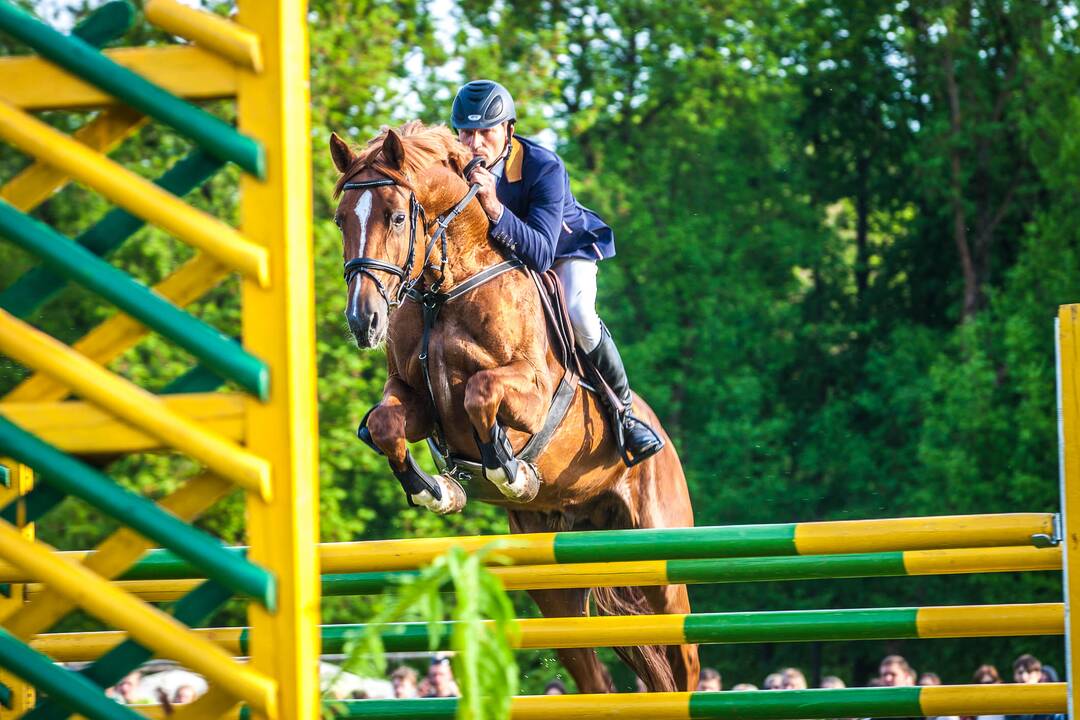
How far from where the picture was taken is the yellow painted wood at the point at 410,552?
3.36 meters

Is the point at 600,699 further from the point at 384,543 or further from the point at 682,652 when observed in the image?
the point at 682,652

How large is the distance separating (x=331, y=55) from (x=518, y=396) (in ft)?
34.6

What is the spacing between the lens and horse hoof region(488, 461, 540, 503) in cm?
487

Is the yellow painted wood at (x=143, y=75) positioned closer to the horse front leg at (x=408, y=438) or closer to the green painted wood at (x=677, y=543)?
the green painted wood at (x=677, y=543)

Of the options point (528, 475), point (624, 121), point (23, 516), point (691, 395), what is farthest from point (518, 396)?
point (624, 121)

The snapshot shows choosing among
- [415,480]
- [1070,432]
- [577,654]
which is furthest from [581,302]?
[1070,432]

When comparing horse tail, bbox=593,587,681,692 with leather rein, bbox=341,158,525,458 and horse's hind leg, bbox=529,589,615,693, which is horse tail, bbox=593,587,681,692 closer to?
horse's hind leg, bbox=529,589,615,693

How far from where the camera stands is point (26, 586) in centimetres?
379

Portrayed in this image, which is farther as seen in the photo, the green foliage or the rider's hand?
the rider's hand

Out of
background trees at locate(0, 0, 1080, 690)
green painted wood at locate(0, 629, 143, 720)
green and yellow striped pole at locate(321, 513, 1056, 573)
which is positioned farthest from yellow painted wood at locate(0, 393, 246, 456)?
background trees at locate(0, 0, 1080, 690)

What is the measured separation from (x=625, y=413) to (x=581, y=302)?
45 cm

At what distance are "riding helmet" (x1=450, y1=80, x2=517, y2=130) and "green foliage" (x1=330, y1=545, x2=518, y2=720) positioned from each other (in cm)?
353

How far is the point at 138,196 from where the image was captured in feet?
6.12

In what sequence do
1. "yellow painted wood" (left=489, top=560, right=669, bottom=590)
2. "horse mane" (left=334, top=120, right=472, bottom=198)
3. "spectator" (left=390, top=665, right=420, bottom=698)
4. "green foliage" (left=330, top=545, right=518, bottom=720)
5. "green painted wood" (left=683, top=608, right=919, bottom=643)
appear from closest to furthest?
"green foliage" (left=330, top=545, right=518, bottom=720)
"green painted wood" (left=683, top=608, right=919, bottom=643)
"yellow painted wood" (left=489, top=560, right=669, bottom=590)
"horse mane" (left=334, top=120, right=472, bottom=198)
"spectator" (left=390, top=665, right=420, bottom=698)
